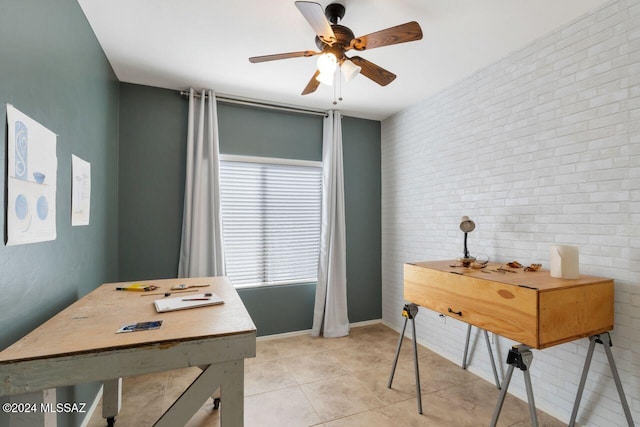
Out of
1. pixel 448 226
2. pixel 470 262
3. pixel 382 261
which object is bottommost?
pixel 382 261

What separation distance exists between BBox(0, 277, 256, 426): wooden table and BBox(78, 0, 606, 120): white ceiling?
1.82 metres

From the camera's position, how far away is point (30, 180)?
1.31m

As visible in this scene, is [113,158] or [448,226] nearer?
[113,158]

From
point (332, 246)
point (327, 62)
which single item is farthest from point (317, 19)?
point (332, 246)

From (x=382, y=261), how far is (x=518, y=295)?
2446 mm

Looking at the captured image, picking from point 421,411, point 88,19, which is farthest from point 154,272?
point 421,411

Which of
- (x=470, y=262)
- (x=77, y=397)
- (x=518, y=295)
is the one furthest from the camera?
(x=470, y=262)

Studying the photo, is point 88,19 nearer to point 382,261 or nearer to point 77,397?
point 77,397

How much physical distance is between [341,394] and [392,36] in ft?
8.07

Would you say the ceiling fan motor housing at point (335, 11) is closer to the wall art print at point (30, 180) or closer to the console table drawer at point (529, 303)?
the wall art print at point (30, 180)

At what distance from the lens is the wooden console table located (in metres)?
1.48

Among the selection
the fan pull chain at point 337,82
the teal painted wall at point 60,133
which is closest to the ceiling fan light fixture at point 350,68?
the fan pull chain at point 337,82

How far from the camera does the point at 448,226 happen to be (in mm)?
2943

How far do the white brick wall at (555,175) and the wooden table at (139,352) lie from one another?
6.87 ft
